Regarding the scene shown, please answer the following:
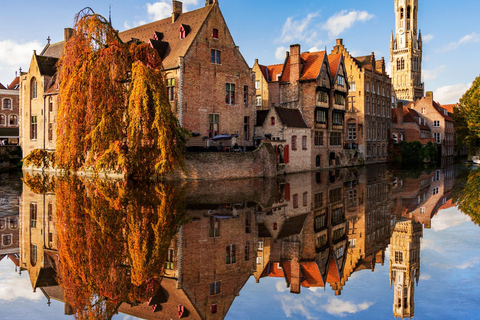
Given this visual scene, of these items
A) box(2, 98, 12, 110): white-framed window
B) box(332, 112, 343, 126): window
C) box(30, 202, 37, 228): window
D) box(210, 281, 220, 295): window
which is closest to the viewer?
box(210, 281, 220, 295): window

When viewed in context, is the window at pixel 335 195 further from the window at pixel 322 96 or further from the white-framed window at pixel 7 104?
the white-framed window at pixel 7 104

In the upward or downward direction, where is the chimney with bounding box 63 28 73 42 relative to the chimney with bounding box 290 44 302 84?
upward

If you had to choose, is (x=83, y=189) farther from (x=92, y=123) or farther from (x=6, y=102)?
(x=6, y=102)

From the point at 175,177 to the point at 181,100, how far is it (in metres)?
7.08

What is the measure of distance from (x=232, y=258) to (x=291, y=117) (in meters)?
31.5

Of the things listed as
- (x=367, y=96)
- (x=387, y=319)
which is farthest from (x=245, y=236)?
(x=367, y=96)

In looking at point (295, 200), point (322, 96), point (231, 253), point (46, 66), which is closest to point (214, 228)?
point (231, 253)

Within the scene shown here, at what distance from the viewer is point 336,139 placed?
161 ft

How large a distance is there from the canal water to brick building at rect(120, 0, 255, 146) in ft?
51.7

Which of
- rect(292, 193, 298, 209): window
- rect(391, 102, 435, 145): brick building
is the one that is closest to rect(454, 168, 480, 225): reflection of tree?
rect(292, 193, 298, 209): window

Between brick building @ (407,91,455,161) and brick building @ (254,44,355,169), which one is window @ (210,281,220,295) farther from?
brick building @ (407,91,455,161)

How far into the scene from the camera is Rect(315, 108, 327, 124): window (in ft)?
147

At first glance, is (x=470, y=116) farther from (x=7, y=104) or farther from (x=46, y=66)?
(x=7, y=104)

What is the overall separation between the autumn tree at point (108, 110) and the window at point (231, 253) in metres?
15.0
